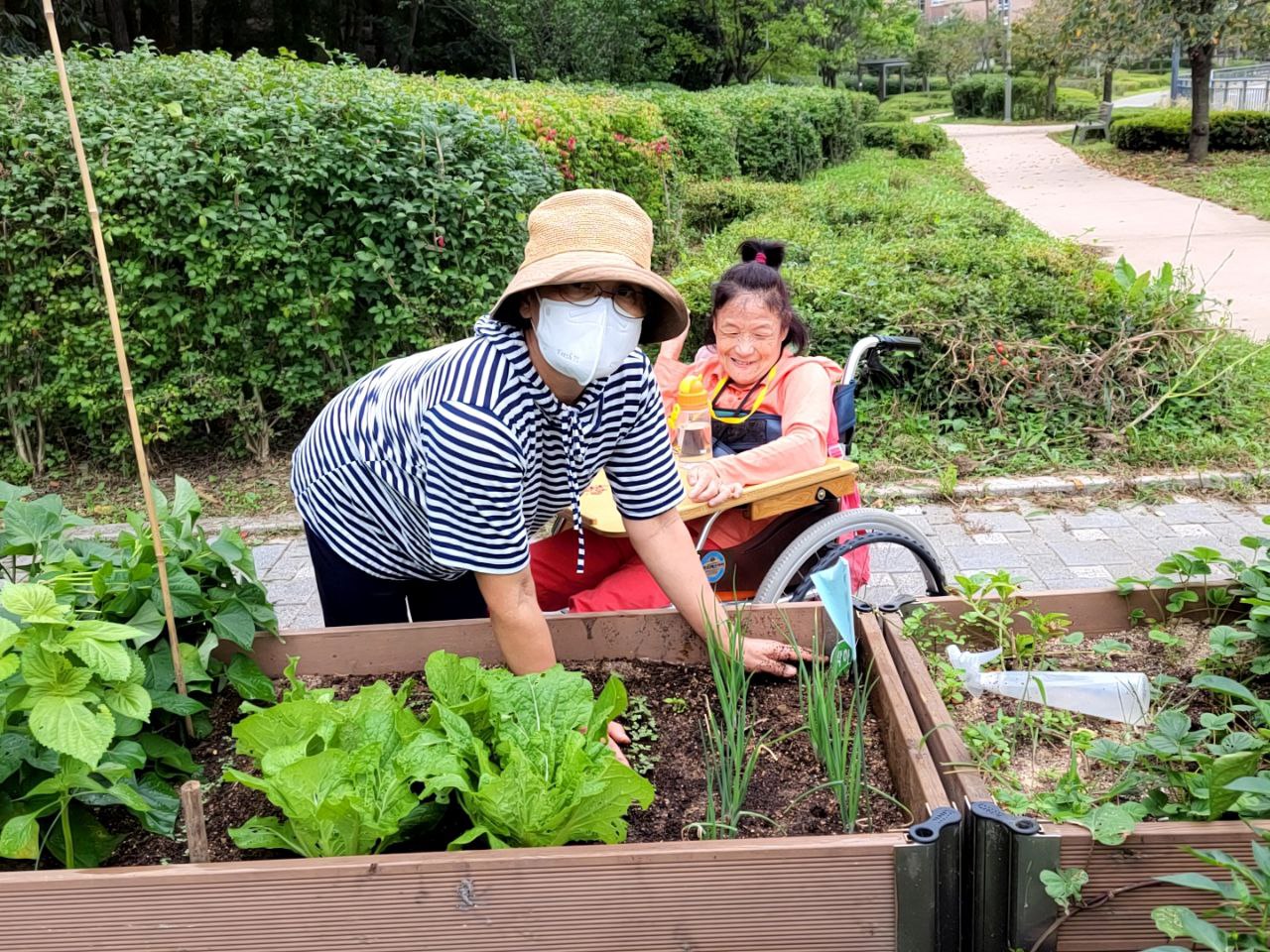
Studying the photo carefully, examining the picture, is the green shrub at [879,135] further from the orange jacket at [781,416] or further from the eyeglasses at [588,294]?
the eyeglasses at [588,294]

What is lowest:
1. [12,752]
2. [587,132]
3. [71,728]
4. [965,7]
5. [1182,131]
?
[12,752]

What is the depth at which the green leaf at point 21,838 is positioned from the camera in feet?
5.30

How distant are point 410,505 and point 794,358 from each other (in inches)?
56.8

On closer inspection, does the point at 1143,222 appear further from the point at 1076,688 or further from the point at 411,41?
the point at 411,41

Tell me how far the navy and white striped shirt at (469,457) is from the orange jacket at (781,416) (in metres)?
0.73

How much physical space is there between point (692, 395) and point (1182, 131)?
23.4m

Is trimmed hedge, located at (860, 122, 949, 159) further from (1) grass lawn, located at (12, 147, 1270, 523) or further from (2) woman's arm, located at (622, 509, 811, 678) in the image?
(2) woman's arm, located at (622, 509, 811, 678)

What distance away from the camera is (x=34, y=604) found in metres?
1.65

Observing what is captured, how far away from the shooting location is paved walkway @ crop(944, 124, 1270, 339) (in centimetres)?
959

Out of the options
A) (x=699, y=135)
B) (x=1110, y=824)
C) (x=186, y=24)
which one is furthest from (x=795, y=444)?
(x=186, y=24)

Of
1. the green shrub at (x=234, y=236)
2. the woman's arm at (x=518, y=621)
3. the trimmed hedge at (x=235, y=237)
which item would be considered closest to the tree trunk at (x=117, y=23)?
the trimmed hedge at (x=235, y=237)

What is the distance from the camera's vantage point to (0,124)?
17.1 ft

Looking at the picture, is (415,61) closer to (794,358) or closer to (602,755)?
(794,358)

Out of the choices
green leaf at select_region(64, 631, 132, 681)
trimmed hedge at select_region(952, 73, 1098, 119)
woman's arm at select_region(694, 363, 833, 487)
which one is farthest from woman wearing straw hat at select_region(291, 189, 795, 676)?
→ trimmed hedge at select_region(952, 73, 1098, 119)
